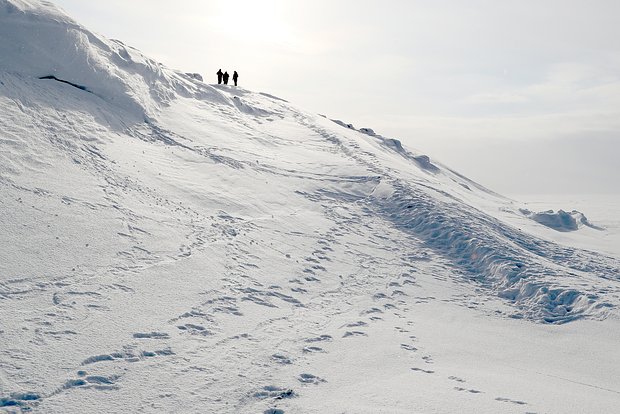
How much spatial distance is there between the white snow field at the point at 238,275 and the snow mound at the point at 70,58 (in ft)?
0.32

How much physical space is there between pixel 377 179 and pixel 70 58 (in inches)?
518

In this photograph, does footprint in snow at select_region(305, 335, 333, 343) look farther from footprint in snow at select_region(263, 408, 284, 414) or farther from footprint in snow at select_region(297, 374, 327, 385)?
footprint in snow at select_region(263, 408, 284, 414)

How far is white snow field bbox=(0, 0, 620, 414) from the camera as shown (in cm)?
838

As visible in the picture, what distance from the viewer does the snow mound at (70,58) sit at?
20.2 metres

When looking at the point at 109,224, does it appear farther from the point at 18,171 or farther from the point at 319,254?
the point at 319,254

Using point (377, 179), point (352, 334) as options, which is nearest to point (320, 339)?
point (352, 334)

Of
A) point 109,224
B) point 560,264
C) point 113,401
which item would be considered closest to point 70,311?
point 113,401

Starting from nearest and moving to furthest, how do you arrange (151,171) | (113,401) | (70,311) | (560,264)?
(113,401) → (70,311) → (151,171) → (560,264)

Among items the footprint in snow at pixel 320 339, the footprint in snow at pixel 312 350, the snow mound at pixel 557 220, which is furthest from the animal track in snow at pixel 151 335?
the snow mound at pixel 557 220

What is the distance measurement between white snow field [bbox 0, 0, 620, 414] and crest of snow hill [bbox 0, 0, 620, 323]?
0.32 ft

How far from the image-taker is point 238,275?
13000 millimetres

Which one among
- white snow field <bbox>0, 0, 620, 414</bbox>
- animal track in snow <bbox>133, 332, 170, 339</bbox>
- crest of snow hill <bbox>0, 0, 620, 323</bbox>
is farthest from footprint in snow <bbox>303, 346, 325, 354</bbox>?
crest of snow hill <bbox>0, 0, 620, 323</bbox>

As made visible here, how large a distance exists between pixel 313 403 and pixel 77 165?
11.0m

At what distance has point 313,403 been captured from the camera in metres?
7.92
